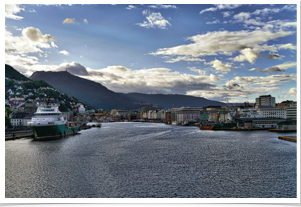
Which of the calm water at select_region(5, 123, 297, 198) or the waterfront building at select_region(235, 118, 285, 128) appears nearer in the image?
the calm water at select_region(5, 123, 297, 198)

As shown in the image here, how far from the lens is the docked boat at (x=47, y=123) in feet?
167

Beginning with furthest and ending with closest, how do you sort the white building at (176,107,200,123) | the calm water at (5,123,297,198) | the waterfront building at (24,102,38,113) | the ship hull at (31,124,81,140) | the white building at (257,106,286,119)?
the white building at (176,107,200,123), the white building at (257,106,286,119), the waterfront building at (24,102,38,113), the ship hull at (31,124,81,140), the calm water at (5,123,297,198)

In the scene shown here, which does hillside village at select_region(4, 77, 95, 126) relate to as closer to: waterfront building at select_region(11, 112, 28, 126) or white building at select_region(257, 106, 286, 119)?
waterfront building at select_region(11, 112, 28, 126)

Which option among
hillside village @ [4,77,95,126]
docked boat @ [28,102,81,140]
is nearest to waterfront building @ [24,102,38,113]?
hillside village @ [4,77,95,126]

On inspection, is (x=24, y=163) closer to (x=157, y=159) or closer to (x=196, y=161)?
(x=157, y=159)

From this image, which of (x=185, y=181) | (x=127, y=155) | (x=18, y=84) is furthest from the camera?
(x=18, y=84)

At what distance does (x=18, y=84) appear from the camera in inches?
6284

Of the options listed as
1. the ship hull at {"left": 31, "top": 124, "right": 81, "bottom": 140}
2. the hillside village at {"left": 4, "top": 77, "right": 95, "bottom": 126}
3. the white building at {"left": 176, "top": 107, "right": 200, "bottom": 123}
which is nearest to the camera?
the ship hull at {"left": 31, "top": 124, "right": 81, "bottom": 140}

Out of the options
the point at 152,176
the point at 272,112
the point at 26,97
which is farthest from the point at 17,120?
the point at 272,112

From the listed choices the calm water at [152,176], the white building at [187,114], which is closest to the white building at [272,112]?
the white building at [187,114]

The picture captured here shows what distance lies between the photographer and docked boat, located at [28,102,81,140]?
50812 millimetres
